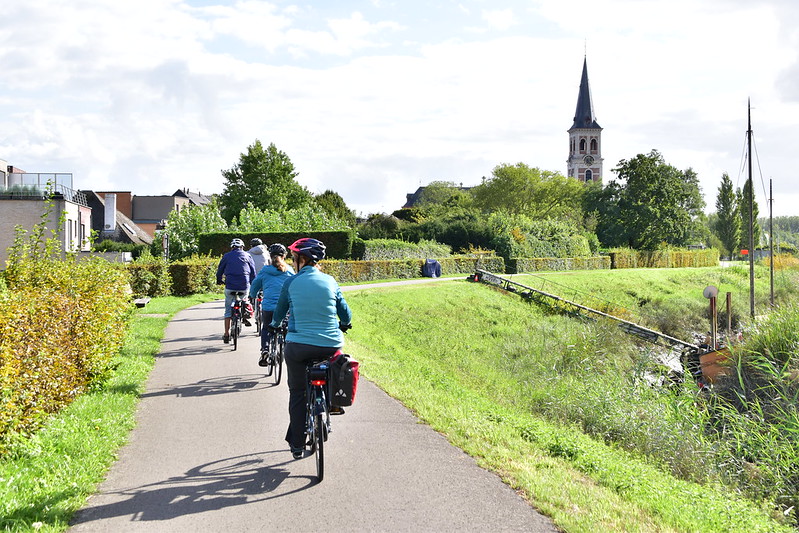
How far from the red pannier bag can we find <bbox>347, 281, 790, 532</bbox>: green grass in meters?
1.37

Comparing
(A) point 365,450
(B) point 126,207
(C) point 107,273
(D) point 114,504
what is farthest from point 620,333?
(B) point 126,207

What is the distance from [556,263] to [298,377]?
47.9m

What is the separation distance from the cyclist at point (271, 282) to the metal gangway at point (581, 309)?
56.0 ft

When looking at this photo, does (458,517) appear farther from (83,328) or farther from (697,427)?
(697,427)

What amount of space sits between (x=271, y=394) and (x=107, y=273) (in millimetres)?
4924

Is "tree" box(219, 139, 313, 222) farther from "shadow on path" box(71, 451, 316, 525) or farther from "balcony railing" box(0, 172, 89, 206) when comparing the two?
"shadow on path" box(71, 451, 316, 525)

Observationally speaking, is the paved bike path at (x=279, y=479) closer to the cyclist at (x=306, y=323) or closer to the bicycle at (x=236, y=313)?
the cyclist at (x=306, y=323)

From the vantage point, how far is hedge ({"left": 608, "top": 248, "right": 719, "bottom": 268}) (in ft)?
194

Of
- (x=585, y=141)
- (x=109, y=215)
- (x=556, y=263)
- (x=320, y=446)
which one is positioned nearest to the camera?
(x=320, y=446)

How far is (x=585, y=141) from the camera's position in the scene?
444ft

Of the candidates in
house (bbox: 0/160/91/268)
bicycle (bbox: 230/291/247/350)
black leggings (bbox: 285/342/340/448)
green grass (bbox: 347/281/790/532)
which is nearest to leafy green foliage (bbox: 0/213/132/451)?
bicycle (bbox: 230/291/247/350)

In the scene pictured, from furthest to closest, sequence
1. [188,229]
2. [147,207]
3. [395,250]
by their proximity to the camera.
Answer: [147,207], [188,229], [395,250]

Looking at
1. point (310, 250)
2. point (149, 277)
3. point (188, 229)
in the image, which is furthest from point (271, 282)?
point (188, 229)

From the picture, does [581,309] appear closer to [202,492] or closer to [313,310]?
[313,310]
